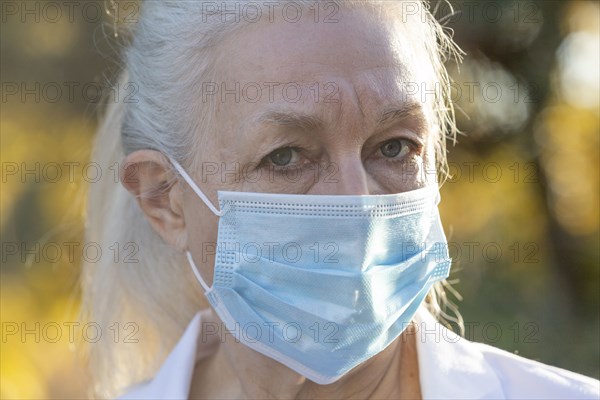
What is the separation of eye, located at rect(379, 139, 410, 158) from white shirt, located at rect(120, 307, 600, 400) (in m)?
0.52

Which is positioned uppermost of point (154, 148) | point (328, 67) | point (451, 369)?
point (328, 67)

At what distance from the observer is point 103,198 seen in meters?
3.71

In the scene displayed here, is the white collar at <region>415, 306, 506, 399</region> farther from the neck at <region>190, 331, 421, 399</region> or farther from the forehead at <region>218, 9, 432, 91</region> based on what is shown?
the forehead at <region>218, 9, 432, 91</region>

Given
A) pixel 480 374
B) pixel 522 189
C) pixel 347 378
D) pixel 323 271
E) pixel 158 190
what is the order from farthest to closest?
1. pixel 522 189
2. pixel 158 190
3. pixel 347 378
4. pixel 480 374
5. pixel 323 271

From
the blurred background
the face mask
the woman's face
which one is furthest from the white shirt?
the blurred background

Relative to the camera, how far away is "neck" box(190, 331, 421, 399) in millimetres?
2680

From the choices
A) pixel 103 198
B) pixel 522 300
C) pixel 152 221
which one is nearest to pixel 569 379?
pixel 152 221

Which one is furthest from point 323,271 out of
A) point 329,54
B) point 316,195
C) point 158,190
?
point 158,190

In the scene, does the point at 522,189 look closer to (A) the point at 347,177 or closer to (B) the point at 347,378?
(B) the point at 347,378

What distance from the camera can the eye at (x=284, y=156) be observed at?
255cm

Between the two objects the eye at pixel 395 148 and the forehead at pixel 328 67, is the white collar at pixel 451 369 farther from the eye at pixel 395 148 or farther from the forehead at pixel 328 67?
the forehead at pixel 328 67

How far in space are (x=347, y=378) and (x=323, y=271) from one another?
1.37 ft

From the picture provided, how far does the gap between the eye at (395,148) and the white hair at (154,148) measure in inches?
14.9

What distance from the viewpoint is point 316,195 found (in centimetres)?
249
